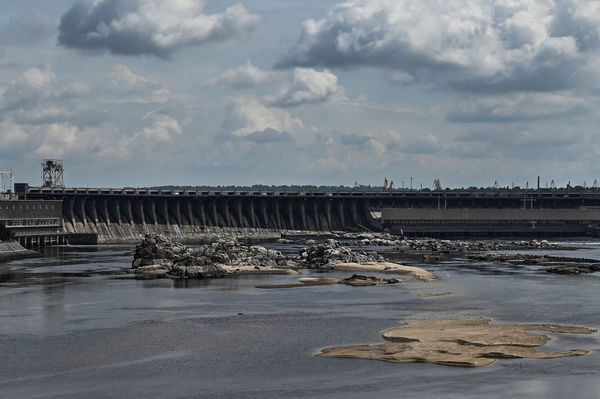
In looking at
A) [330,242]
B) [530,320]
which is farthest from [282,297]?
[330,242]

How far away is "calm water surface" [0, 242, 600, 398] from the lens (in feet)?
167

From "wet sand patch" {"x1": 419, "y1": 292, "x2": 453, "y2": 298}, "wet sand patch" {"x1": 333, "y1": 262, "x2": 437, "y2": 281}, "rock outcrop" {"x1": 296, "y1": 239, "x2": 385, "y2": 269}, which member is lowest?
"wet sand patch" {"x1": 419, "y1": 292, "x2": 453, "y2": 298}

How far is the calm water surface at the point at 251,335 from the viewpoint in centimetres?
5088

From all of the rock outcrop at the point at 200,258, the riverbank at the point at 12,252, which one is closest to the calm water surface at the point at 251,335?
the rock outcrop at the point at 200,258

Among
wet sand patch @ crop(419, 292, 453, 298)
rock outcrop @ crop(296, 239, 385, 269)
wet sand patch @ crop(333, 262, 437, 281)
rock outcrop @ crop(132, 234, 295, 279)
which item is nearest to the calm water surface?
wet sand patch @ crop(419, 292, 453, 298)

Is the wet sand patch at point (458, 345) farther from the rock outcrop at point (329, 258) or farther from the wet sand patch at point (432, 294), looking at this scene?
the rock outcrop at point (329, 258)

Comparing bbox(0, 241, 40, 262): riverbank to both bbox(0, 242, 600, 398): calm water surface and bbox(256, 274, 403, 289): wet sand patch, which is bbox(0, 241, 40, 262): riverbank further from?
bbox(256, 274, 403, 289): wet sand patch

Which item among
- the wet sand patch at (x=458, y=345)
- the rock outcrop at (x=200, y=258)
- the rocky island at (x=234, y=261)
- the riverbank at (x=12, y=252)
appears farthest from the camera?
the riverbank at (x=12, y=252)

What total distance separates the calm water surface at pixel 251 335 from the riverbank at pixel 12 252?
103ft

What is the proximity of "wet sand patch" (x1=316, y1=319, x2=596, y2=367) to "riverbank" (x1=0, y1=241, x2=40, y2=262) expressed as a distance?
98135 millimetres

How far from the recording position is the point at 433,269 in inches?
5207

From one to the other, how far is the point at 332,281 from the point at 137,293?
27.3 metres

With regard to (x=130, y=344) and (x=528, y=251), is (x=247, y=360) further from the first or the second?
(x=528, y=251)

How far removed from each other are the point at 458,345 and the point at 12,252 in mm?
112038
